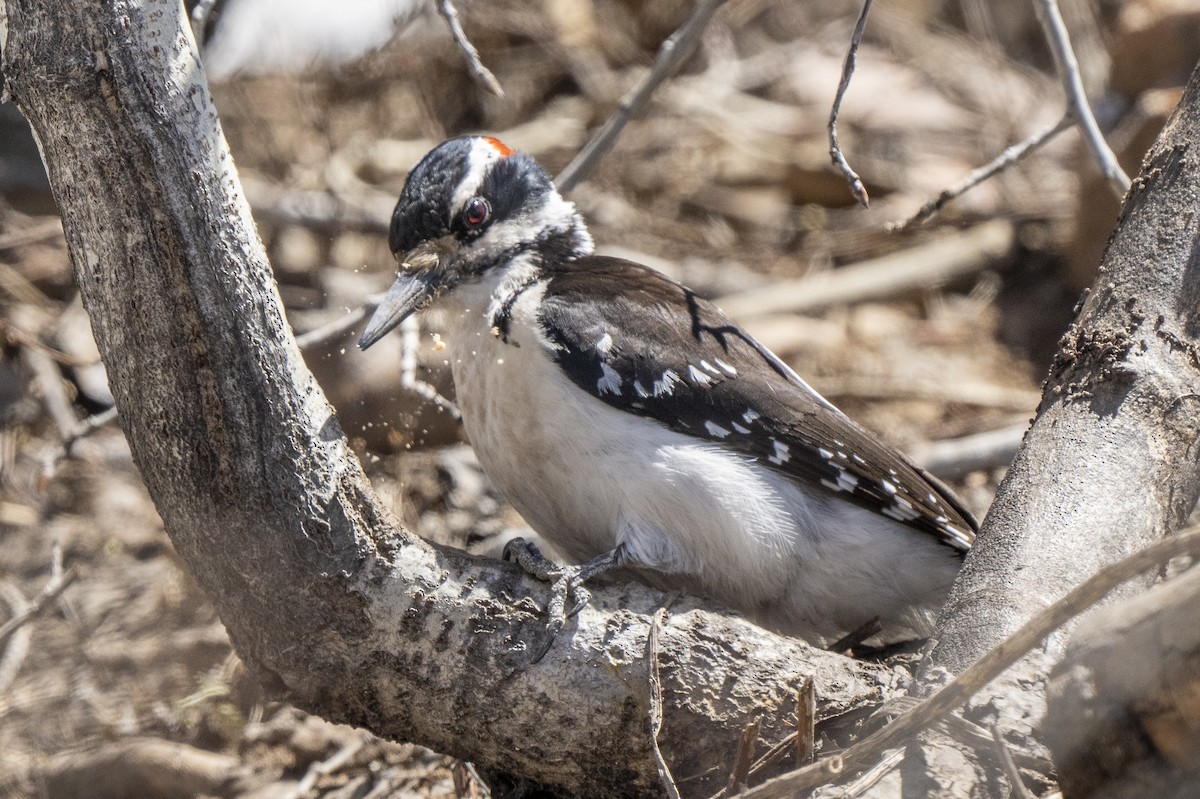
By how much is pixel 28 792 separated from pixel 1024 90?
22.2ft

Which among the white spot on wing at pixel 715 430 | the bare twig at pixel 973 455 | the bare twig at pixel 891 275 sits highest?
the bare twig at pixel 891 275

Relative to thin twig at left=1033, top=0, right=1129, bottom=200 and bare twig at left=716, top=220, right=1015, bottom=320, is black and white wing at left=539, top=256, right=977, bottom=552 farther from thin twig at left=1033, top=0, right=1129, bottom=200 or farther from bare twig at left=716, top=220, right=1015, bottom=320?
bare twig at left=716, top=220, right=1015, bottom=320

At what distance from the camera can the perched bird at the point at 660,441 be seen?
298cm

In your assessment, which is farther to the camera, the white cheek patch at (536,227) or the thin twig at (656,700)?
the white cheek patch at (536,227)

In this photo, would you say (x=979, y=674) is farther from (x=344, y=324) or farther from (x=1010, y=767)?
(x=344, y=324)

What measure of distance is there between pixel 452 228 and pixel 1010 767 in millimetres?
1958

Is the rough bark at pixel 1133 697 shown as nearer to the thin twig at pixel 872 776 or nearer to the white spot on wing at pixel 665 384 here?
the thin twig at pixel 872 776

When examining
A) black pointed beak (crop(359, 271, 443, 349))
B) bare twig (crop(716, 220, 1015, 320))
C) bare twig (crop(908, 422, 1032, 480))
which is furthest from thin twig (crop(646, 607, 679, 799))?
bare twig (crop(716, 220, 1015, 320))

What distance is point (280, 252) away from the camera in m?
5.89

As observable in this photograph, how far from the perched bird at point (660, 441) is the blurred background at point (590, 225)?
2.25ft

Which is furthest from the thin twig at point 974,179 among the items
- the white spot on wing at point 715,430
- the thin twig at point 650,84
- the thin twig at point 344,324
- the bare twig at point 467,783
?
the bare twig at point 467,783

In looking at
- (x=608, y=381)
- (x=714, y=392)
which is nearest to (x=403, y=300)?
(x=608, y=381)

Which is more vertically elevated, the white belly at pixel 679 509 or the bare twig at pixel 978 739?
the white belly at pixel 679 509

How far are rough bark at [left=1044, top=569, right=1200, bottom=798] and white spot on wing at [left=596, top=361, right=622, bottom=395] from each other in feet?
4.39
